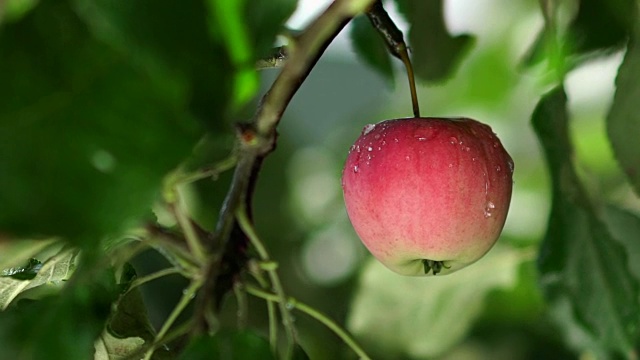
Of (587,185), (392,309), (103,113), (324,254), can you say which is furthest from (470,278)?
(103,113)

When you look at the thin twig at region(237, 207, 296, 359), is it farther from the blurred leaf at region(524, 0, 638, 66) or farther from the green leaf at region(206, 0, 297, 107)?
the blurred leaf at region(524, 0, 638, 66)

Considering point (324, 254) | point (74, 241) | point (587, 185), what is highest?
point (324, 254)

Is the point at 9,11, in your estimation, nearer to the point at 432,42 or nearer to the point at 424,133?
the point at 424,133

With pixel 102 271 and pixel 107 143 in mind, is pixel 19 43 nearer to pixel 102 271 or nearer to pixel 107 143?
pixel 107 143

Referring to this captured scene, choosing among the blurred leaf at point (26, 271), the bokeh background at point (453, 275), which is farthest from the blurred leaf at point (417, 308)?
the blurred leaf at point (26, 271)

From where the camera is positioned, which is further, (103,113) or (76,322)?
(76,322)

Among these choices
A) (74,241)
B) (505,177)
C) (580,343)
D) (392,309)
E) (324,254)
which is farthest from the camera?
(324,254)

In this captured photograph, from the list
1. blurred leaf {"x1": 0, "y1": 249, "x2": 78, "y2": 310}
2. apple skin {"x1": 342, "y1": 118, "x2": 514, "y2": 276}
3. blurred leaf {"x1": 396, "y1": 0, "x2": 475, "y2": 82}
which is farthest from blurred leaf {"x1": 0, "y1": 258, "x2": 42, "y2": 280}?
blurred leaf {"x1": 396, "y1": 0, "x2": 475, "y2": 82}
